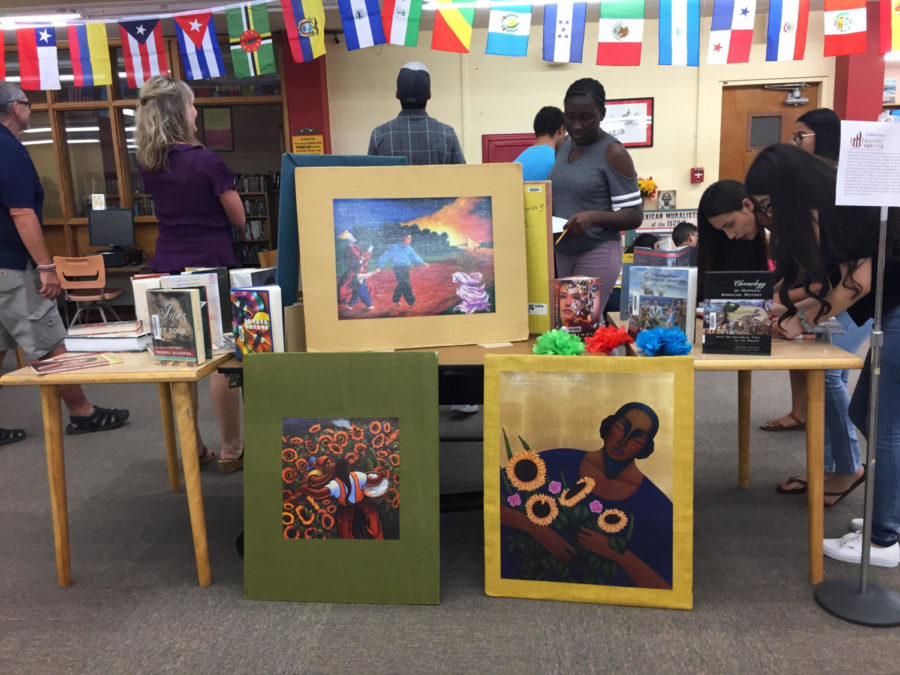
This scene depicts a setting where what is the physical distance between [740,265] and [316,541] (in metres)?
1.52

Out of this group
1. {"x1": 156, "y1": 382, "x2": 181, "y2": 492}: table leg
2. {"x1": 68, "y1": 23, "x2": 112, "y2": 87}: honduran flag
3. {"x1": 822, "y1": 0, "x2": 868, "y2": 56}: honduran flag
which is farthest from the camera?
{"x1": 68, "y1": 23, "x2": 112, "y2": 87}: honduran flag

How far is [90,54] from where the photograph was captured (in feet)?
15.4

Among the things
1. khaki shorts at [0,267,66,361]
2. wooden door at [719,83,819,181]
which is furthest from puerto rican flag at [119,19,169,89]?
wooden door at [719,83,819,181]

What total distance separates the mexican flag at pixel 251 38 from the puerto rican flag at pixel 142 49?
53 centimetres

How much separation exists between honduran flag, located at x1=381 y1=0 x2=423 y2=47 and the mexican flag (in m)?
0.98

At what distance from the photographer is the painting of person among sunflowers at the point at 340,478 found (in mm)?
1695

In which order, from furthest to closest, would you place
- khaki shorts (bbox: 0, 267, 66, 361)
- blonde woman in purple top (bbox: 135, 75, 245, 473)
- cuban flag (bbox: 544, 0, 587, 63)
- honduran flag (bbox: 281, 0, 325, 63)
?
1. honduran flag (bbox: 281, 0, 325, 63)
2. cuban flag (bbox: 544, 0, 587, 63)
3. khaki shorts (bbox: 0, 267, 66, 361)
4. blonde woman in purple top (bbox: 135, 75, 245, 473)

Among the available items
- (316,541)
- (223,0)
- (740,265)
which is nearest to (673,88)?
(223,0)

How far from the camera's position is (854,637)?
1.54 meters

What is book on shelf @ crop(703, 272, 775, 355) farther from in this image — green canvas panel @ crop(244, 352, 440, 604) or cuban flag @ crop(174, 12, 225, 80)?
cuban flag @ crop(174, 12, 225, 80)

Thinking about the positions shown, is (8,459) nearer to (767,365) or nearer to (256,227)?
(767,365)

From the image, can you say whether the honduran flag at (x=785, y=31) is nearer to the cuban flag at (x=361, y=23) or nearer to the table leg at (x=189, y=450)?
the cuban flag at (x=361, y=23)

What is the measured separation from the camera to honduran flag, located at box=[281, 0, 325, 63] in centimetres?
438

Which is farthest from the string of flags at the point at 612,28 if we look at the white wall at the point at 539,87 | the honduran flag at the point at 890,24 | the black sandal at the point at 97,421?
the black sandal at the point at 97,421
